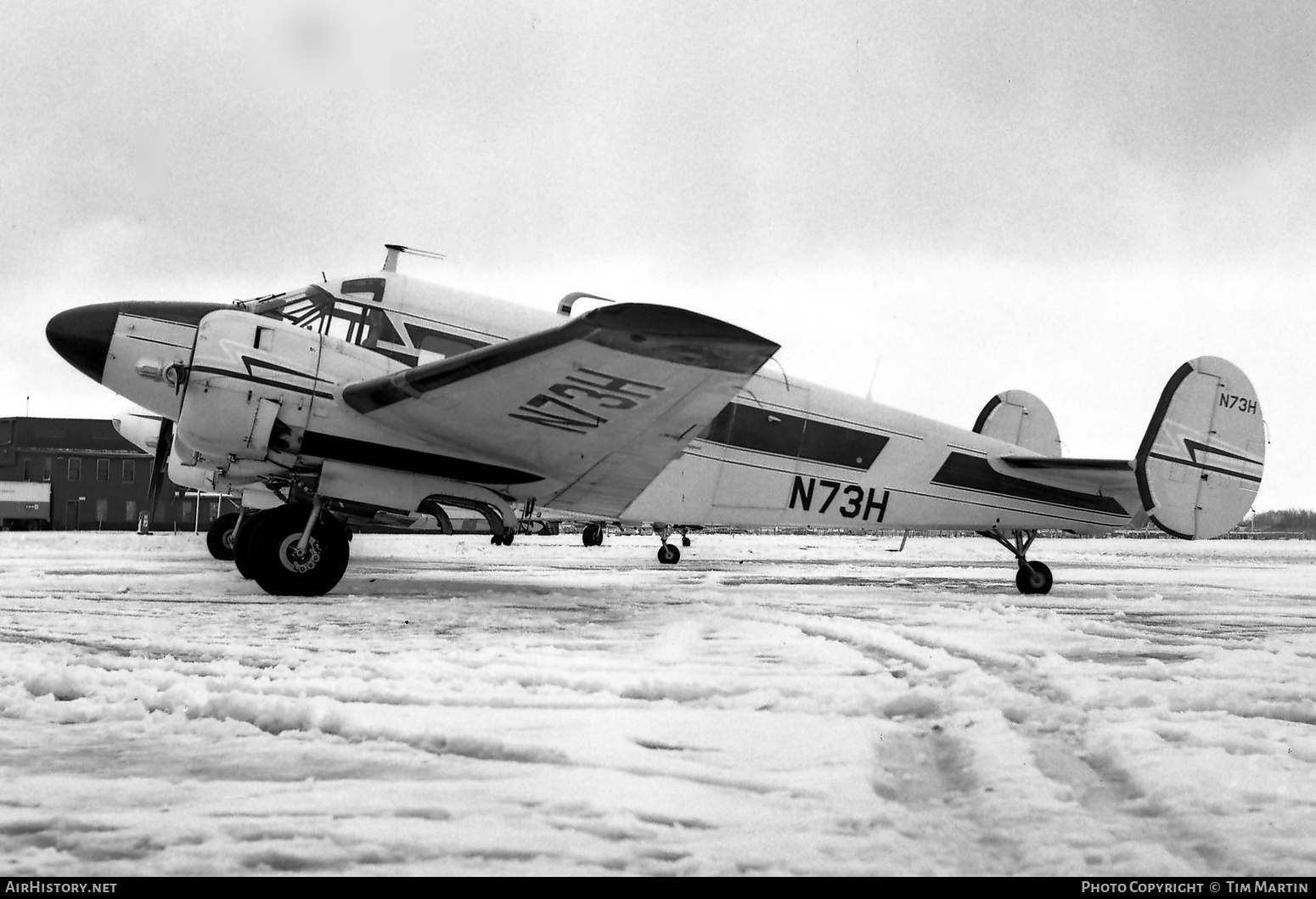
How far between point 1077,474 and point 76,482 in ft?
180

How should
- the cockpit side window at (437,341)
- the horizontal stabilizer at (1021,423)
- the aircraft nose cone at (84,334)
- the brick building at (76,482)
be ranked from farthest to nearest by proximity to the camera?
the brick building at (76,482)
the horizontal stabilizer at (1021,423)
the cockpit side window at (437,341)
the aircraft nose cone at (84,334)

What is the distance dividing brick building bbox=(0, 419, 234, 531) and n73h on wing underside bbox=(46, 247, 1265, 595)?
45839mm

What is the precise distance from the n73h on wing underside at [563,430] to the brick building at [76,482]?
150 ft

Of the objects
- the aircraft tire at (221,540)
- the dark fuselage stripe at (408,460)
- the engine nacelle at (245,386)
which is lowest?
the aircraft tire at (221,540)

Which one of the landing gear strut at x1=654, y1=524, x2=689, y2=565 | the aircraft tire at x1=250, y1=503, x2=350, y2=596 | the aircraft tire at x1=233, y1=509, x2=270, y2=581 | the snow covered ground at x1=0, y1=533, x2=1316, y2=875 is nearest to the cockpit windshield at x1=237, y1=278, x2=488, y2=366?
the aircraft tire at x1=250, y1=503, x2=350, y2=596

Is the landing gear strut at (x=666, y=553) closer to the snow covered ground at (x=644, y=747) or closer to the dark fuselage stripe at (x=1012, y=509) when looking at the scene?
the dark fuselage stripe at (x=1012, y=509)

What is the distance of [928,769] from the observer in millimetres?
2479

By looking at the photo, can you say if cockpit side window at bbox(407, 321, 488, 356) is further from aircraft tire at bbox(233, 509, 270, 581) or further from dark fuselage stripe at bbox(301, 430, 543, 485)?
aircraft tire at bbox(233, 509, 270, 581)

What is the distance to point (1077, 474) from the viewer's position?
1083 centimetres

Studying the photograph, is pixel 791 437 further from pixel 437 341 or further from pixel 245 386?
pixel 245 386

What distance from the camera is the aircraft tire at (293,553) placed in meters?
7.03

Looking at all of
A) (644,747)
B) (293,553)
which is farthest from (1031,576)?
(644,747)

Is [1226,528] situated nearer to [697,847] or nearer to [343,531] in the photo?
[343,531]

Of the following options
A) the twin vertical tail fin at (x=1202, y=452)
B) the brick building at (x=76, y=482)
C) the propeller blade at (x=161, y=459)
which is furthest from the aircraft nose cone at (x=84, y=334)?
the brick building at (x=76, y=482)
